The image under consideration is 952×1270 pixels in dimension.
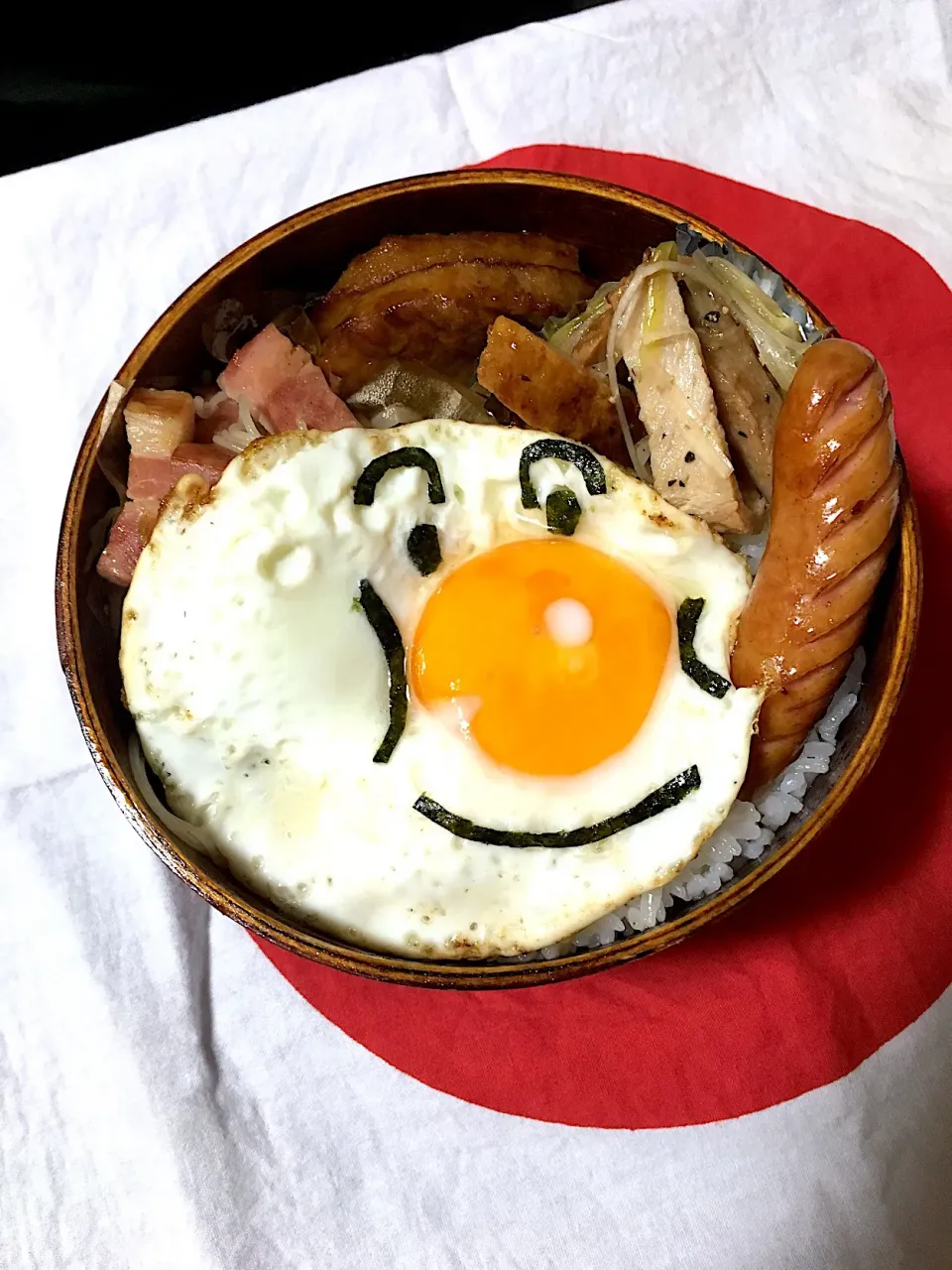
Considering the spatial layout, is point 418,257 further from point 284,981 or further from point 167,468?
point 284,981

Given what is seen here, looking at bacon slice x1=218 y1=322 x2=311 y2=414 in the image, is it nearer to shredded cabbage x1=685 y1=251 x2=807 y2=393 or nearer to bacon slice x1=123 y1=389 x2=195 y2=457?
bacon slice x1=123 y1=389 x2=195 y2=457

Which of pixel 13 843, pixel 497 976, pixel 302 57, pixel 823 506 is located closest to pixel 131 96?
pixel 302 57

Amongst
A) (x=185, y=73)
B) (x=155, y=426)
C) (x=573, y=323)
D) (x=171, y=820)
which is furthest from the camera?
(x=185, y=73)

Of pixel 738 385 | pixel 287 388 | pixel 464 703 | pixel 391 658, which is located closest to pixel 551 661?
pixel 464 703

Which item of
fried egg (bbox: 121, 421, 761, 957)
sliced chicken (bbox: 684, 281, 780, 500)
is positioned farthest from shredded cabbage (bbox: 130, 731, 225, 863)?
sliced chicken (bbox: 684, 281, 780, 500)

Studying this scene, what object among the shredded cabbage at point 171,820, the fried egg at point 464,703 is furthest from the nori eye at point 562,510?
the shredded cabbage at point 171,820

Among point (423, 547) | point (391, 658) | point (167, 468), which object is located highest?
point (167, 468)

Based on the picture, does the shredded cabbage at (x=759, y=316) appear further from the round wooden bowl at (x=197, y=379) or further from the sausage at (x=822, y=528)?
the sausage at (x=822, y=528)
